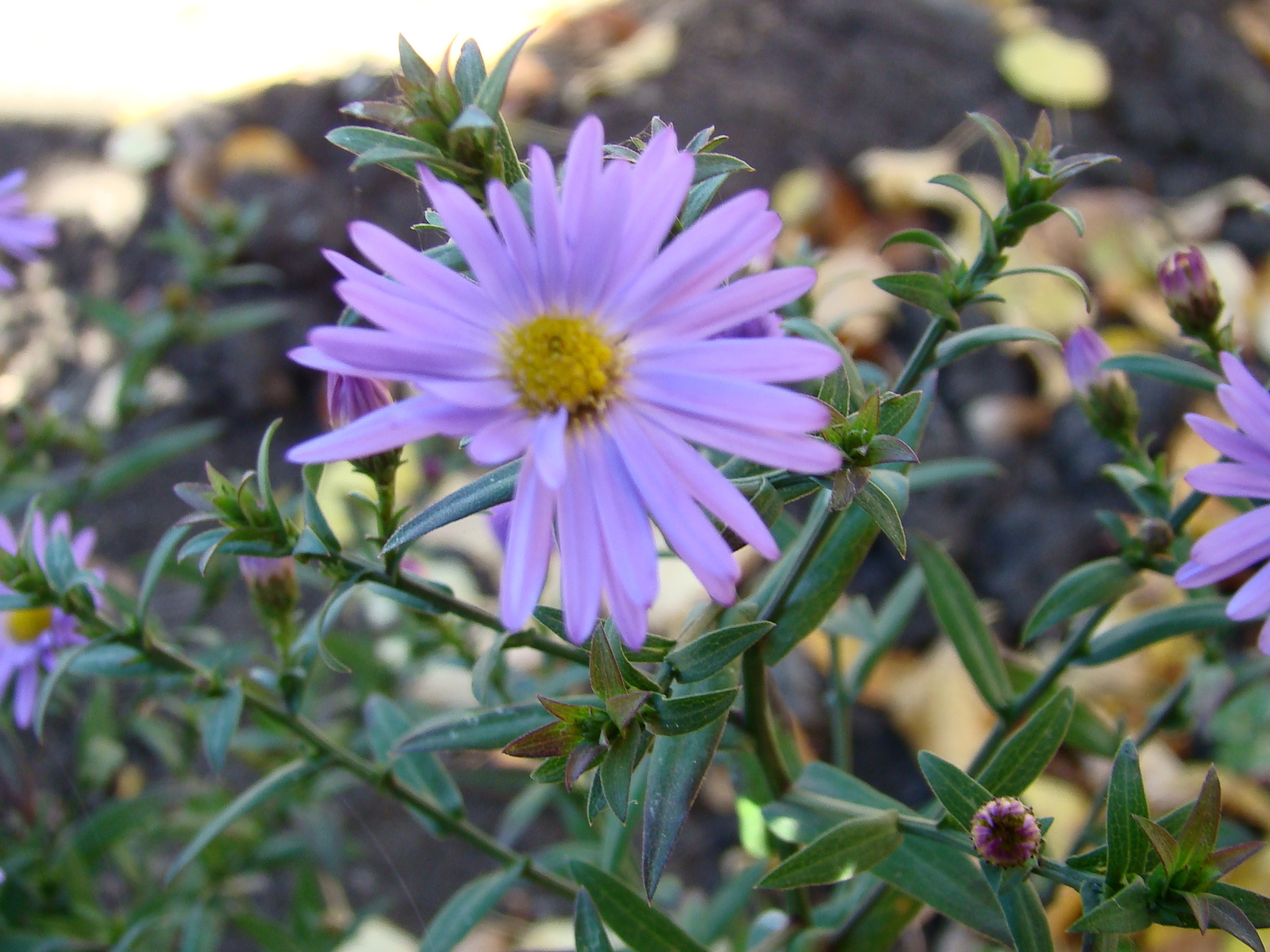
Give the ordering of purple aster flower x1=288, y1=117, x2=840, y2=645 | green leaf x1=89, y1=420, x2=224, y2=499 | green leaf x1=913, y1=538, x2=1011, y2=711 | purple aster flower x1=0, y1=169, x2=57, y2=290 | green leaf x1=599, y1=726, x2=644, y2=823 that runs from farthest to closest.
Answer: green leaf x1=89, y1=420, x2=224, y2=499 < purple aster flower x1=0, y1=169, x2=57, y2=290 < green leaf x1=913, y1=538, x2=1011, y2=711 < green leaf x1=599, y1=726, x2=644, y2=823 < purple aster flower x1=288, y1=117, x2=840, y2=645

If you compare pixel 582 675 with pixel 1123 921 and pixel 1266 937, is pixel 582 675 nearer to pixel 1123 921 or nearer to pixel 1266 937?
pixel 1123 921

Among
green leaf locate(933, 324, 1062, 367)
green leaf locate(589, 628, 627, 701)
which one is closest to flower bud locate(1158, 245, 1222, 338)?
green leaf locate(933, 324, 1062, 367)

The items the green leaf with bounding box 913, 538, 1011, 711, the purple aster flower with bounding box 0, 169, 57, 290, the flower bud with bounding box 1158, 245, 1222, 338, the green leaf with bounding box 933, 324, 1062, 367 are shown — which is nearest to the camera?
the green leaf with bounding box 933, 324, 1062, 367

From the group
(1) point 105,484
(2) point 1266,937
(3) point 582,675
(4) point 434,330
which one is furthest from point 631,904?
(1) point 105,484

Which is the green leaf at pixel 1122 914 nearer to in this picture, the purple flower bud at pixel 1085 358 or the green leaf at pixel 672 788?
the green leaf at pixel 672 788

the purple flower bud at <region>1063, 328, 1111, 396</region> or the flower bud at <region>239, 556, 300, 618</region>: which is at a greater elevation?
the purple flower bud at <region>1063, 328, 1111, 396</region>

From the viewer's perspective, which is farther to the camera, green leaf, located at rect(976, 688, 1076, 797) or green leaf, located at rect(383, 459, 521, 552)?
green leaf, located at rect(976, 688, 1076, 797)

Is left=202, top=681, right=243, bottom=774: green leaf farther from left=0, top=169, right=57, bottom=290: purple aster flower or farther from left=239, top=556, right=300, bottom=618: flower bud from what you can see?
left=0, top=169, right=57, bottom=290: purple aster flower

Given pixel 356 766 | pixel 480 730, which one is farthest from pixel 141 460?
pixel 480 730
